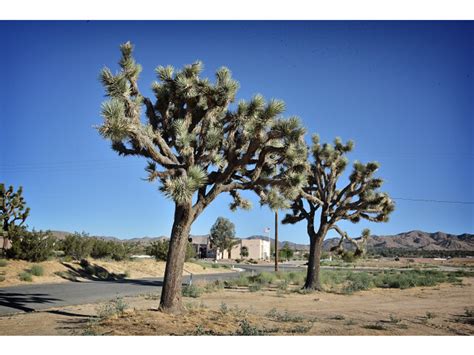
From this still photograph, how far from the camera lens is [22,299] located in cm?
1477

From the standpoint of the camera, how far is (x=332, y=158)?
725 inches

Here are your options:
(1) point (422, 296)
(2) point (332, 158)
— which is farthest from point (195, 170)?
(1) point (422, 296)

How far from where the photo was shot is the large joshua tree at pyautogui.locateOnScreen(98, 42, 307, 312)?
986cm

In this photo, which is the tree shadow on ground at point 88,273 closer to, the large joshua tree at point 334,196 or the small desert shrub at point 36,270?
the small desert shrub at point 36,270

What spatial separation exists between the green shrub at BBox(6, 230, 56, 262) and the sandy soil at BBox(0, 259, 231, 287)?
610mm

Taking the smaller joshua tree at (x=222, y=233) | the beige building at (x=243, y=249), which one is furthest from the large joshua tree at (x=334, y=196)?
the beige building at (x=243, y=249)

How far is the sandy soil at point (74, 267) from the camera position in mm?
22241

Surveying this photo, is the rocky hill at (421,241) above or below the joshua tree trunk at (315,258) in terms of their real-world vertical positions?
above

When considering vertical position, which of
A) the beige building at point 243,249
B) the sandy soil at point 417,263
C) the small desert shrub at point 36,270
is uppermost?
the beige building at point 243,249

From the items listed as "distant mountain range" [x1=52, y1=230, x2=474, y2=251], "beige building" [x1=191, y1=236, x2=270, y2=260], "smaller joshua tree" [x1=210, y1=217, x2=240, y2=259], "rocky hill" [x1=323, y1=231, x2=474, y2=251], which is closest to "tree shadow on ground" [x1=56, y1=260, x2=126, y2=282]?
"smaller joshua tree" [x1=210, y1=217, x2=240, y2=259]

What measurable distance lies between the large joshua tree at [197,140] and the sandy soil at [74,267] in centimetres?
1426

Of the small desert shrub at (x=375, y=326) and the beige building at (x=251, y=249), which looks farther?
the beige building at (x=251, y=249)

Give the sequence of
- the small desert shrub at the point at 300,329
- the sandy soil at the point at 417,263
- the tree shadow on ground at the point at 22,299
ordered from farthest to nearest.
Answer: the sandy soil at the point at 417,263 → the tree shadow on ground at the point at 22,299 → the small desert shrub at the point at 300,329

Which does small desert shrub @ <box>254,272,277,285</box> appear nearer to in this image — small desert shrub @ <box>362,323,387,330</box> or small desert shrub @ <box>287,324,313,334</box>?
small desert shrub @ <box>362,323,387,330</box>
